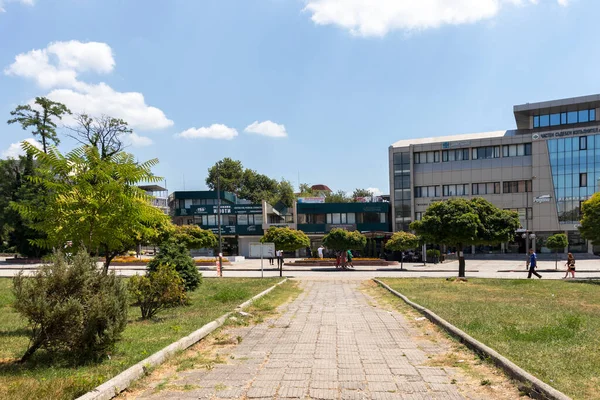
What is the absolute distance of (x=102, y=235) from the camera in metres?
11.5

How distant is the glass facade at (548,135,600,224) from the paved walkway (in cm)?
5649

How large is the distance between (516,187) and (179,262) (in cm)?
5594

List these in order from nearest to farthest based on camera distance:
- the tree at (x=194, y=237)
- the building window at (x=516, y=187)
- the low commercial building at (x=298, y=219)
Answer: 1. the tree at (x=194, y=237)
2. the building window at (x=516, y=187)
3. the low commercial building at (x=298, y=219)

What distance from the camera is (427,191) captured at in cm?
6619

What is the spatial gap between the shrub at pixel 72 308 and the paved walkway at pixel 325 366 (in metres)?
1.24

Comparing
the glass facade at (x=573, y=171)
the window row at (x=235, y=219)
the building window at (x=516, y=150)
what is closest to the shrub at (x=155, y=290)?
the window row at (x=235, y=219)

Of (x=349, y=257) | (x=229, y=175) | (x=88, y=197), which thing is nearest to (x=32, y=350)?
(x=88, y=197)

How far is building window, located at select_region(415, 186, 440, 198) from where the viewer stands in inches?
2586

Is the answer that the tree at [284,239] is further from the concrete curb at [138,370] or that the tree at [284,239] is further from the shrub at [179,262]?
the concrete curb at [138,370]

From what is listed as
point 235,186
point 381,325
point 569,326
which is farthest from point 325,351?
point 235,186

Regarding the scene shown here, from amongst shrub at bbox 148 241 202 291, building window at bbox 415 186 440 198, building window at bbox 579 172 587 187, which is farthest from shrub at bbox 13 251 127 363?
building window at bbox 579 172 587 187

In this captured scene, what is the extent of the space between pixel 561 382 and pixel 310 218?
6105cm

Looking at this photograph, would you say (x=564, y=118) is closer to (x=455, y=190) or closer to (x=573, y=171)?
(x=573, y=171)

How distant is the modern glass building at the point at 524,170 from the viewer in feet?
195
